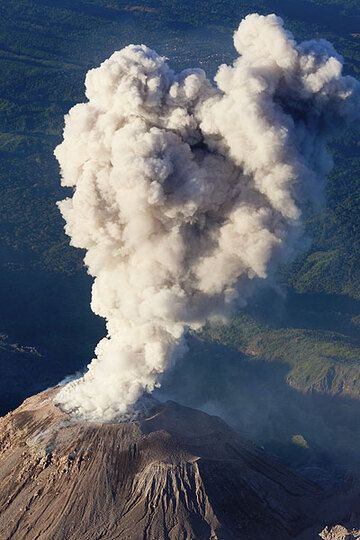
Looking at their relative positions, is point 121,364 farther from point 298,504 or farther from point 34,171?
point 34,171

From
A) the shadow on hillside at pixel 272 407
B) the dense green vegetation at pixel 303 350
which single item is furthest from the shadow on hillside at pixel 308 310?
the shadow on hillside at pixel 272 407

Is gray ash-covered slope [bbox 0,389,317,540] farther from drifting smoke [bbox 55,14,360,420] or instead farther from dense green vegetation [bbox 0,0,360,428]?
dense green vegetation [bbox 0,0,360,428]

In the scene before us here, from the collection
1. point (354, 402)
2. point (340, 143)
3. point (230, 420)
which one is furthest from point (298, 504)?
point (340, 143)

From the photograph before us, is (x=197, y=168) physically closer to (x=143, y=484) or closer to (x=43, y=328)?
(x=143, y=484)

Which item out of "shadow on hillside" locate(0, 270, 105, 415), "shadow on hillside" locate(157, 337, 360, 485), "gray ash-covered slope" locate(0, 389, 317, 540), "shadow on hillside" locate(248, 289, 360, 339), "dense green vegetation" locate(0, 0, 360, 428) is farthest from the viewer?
"shadow on hillside" locate(248, 289, 360, 339)

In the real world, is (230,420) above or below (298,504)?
above

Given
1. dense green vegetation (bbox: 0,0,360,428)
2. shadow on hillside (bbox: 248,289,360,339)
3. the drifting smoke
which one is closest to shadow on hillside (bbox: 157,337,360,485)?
dense green vegetation (bbox: 0,0,360,428)
